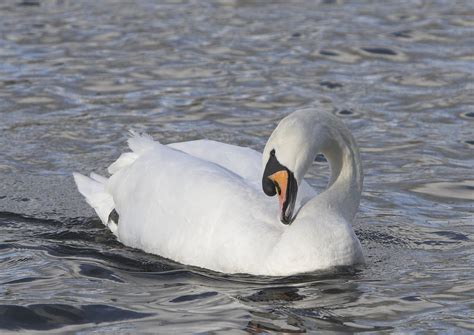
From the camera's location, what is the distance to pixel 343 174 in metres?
8.24

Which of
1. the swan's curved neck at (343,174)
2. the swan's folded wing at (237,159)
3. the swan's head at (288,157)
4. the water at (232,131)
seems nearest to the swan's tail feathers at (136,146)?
the swan's folded wing at (237,159)

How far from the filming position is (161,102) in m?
13.3

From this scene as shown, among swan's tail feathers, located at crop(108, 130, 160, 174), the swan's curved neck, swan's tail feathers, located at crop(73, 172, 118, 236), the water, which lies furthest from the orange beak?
swan's tail feathers, located at crop(73, 172, 118, 236)

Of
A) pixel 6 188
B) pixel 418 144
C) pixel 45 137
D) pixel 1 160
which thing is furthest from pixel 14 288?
pixel 418 144

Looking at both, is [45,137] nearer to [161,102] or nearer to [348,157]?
[161,102]

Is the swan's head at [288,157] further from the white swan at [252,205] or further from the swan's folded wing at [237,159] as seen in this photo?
the swan's folded wing at [237,159]

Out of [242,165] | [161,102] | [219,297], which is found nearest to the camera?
[219,297]

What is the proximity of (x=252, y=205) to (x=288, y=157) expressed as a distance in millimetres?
617

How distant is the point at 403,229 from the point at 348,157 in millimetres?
1345

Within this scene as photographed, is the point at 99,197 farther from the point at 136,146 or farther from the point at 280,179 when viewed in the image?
the point at 280,179

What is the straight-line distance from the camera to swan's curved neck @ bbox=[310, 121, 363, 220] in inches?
319

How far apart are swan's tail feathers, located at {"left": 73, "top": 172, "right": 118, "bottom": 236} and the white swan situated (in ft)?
0.83

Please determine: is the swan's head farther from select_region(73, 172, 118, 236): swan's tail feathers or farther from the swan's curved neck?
select_region(73, 172, 118, 236): swan's tail feathers

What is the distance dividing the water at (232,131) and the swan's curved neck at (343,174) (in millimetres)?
456
